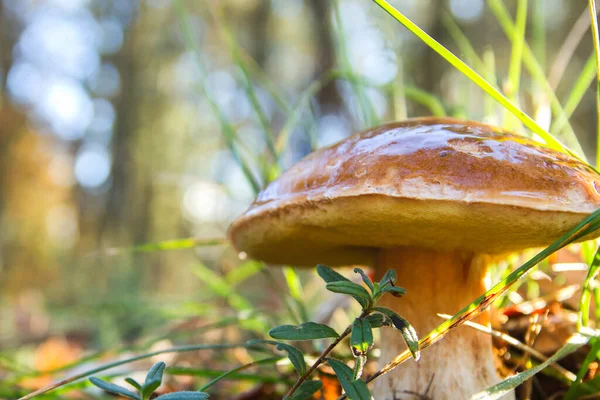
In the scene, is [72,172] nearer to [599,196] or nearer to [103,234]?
[103,234]

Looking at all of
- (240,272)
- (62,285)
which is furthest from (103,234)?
(240,272)

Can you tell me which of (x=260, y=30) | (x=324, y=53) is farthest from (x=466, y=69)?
(x=260, y=30)

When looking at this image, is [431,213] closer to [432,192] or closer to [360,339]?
[432,192]

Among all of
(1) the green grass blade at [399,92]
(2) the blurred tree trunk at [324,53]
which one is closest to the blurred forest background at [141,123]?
(2) the blurred tree trunk at [324,53]

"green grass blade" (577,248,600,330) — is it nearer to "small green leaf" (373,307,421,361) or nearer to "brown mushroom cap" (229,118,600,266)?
"brown mushroom cap" (229,118,600,266)

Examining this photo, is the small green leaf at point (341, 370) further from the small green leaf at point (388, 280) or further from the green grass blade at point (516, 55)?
the green grass blade at point (516, 55)

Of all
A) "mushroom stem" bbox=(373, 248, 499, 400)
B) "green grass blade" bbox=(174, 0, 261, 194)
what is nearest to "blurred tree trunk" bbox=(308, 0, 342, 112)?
"green grass blade" bbox=(174, 0, 261, 194)
